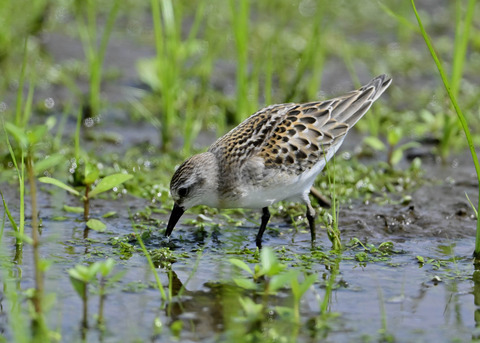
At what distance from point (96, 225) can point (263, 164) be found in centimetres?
161

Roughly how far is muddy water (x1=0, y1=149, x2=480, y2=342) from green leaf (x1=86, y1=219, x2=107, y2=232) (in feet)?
0.29

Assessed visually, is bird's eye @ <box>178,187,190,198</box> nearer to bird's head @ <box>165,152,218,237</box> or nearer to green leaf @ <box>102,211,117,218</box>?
bird's head @ <box>165,152,218,237</box>

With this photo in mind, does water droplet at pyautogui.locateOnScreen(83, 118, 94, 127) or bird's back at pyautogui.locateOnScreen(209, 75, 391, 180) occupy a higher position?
water droplet at pyautogui.locateOnScreen(83, 118, 94, 127)

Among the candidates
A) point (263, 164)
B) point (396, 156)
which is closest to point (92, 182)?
A: point (263, 164)

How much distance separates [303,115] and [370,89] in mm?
947

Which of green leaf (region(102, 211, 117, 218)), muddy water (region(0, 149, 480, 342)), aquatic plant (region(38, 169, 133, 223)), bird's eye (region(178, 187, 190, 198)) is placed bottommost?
muddy water (region(0, 149, 480, 342))

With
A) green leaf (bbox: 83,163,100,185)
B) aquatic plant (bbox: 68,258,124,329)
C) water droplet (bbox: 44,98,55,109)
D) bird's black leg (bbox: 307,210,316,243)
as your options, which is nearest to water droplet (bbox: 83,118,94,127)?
water droplet (bbox: 44,98,55,109)

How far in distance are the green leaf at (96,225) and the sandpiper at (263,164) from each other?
59cm

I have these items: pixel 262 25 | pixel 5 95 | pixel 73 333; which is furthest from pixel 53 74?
pixel 73 333

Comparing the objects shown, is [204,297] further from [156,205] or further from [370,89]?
[370,89]

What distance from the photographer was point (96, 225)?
7293 mm

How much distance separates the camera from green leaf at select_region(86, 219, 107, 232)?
7273mm

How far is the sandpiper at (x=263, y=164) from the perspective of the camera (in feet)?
23.5

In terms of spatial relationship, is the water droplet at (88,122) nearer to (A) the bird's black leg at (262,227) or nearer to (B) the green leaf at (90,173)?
(B) the green leaf at (90,173)
